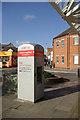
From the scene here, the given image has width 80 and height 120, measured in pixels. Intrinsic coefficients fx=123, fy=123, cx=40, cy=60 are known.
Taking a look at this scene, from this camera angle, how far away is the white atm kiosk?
5621 millimetres

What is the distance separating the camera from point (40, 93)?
6109 mm

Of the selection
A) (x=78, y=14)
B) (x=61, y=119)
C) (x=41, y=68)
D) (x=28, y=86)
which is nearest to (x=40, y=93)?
(x=28, y=86)

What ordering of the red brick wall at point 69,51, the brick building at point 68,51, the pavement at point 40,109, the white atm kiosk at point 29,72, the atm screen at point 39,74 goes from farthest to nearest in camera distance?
the red brick wall at point 69,51 < the brick building at point 68,51 < the atm screen at point 39,74 < the white atm kiosk at point 29,72 < the pavement at point 40,109

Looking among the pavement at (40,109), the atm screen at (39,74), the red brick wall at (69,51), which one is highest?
the red brick wall at (69,51)

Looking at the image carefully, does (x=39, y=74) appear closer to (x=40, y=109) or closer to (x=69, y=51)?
(x=40, y=109)

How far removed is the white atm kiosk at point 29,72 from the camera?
562 centimetres

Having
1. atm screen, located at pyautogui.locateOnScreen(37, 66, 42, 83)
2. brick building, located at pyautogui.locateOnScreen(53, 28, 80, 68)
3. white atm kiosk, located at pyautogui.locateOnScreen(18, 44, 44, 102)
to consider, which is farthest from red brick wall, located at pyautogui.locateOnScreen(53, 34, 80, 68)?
white atm kiosk, located at pyautogui.locateOnScreen(18, 44, 44, 102)

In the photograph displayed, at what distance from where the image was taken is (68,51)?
28047 millimetres

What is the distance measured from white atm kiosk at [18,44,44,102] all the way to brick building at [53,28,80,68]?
72.3 ft

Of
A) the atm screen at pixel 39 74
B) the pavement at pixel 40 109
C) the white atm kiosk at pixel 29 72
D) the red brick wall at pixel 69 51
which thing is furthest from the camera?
the red brick wall at pixel 69 51

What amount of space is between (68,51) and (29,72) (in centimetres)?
2355

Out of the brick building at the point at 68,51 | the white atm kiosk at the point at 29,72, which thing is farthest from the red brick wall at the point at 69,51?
the white atm kiosk at the point at 29,72

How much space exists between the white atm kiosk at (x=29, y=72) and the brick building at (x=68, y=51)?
22.0 metres

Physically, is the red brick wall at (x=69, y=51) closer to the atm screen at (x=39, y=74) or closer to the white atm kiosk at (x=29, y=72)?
the atm screen at (x=39, y=74)
